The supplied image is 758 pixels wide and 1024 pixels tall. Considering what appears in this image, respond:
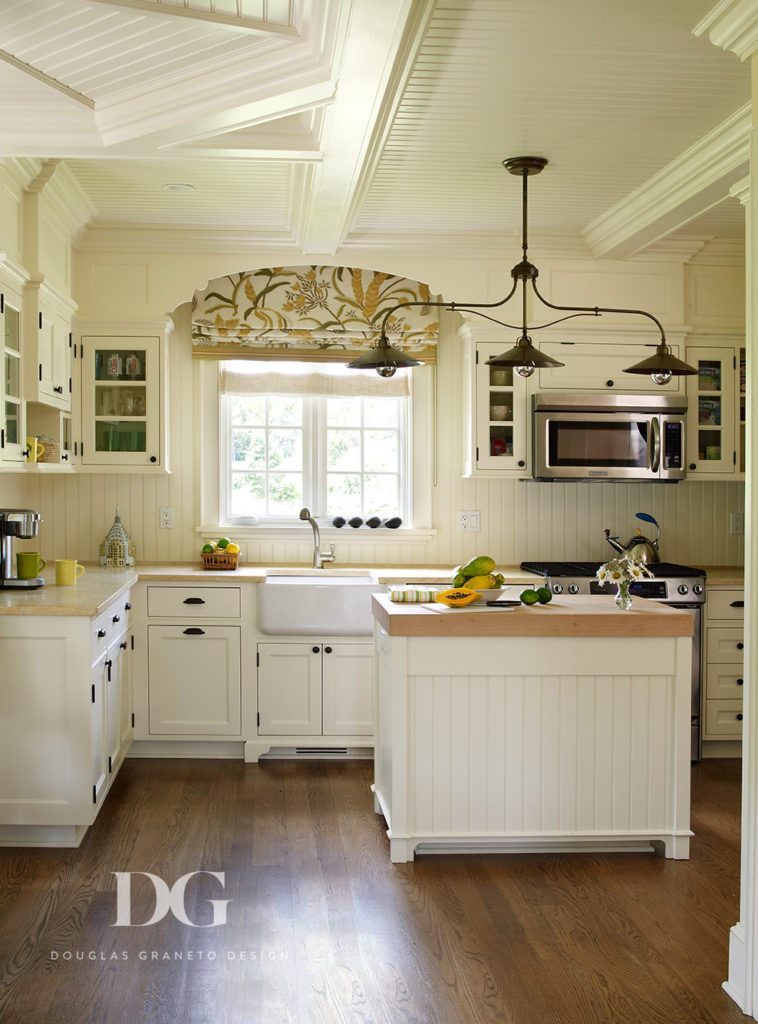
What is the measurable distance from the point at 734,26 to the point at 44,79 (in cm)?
208

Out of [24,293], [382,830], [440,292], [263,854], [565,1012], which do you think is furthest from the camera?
[440,292]

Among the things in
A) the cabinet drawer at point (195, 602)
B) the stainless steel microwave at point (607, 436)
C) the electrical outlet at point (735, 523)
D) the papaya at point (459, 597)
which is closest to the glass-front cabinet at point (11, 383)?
the cabinet drawer at point (195, 602)

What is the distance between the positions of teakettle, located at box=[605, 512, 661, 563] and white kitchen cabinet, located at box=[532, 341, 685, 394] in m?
0.69

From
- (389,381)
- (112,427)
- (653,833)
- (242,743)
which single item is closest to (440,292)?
(389,381)

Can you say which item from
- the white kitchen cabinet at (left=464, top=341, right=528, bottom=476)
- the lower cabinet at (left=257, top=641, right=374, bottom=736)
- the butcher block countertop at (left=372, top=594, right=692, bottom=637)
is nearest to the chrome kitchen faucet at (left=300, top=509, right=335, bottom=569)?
the lower cabinet at (left=257, top=641, right=374, bottom=736)

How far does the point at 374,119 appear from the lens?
3.13m

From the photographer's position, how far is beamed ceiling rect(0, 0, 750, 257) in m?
2.61

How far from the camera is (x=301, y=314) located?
506 cm

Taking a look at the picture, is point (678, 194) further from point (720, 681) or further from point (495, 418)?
point (720, 681)

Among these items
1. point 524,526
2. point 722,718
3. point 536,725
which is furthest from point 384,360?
point 722,718

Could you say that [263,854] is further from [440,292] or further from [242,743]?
[440,292]

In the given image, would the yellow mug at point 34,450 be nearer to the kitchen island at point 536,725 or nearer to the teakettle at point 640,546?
the kitchen island at point 536,725

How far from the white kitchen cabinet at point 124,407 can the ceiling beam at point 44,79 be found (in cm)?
170

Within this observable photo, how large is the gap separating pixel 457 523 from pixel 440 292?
1.27 m
